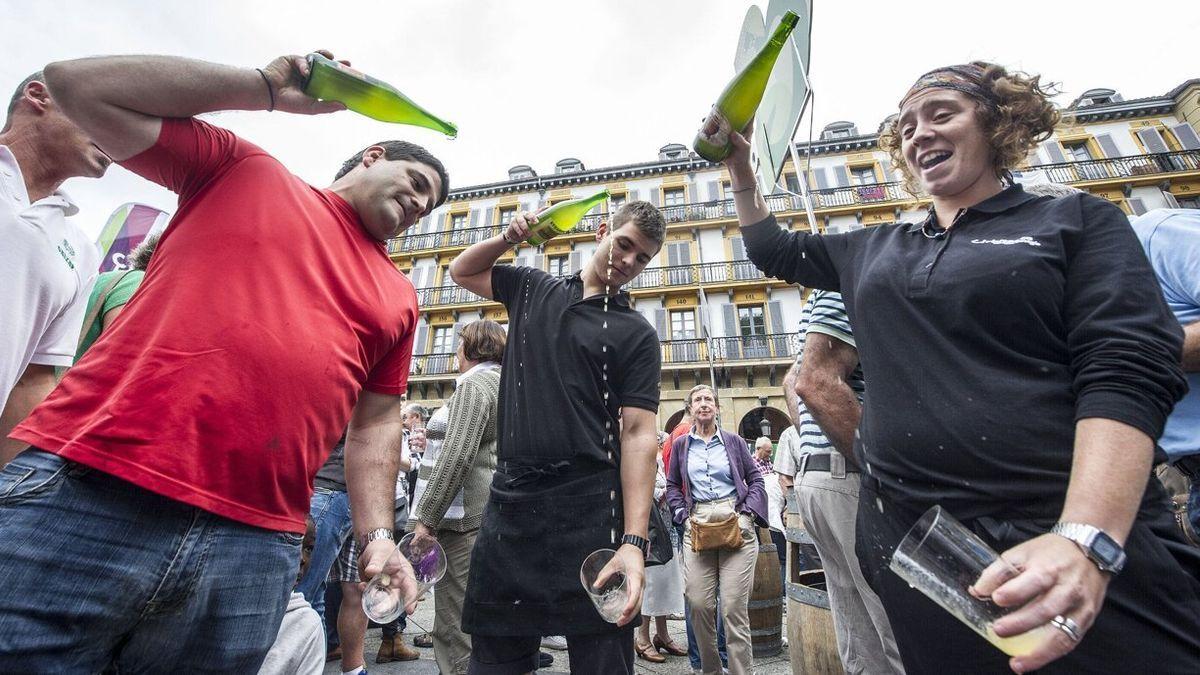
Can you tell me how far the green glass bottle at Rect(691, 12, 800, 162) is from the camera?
5.14 feet

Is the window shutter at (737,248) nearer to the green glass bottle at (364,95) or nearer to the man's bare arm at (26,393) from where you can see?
the green glass bottle at (364,95)

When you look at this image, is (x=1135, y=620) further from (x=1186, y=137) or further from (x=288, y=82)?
(x=1186, y=137)

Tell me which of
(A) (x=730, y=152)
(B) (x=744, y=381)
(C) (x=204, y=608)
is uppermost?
(B) (x=744, y=381)

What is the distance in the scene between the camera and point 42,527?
87cm

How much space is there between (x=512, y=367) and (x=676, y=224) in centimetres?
2186

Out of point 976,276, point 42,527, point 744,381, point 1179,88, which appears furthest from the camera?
point 1179,88

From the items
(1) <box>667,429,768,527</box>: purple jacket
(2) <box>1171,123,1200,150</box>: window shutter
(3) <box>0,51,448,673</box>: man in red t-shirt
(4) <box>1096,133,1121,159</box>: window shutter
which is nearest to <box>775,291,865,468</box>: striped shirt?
(3) <box>0,51,448,673</box>: man in red t-shirt

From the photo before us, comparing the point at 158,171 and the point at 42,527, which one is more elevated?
the point at 158,171

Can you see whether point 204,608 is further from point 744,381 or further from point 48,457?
point 744,381

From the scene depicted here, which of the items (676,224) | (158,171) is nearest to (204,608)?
(158,171)

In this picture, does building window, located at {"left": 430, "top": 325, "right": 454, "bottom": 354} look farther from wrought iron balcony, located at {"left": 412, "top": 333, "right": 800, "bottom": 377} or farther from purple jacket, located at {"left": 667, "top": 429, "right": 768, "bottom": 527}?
purple jacket, located at {"left": 667, "top": 429, "right": 768, "bottom": 527}

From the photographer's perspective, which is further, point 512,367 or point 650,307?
point 650,307

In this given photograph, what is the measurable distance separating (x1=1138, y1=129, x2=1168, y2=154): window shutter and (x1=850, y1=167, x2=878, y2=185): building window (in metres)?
10.6

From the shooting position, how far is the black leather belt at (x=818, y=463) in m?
2.07
